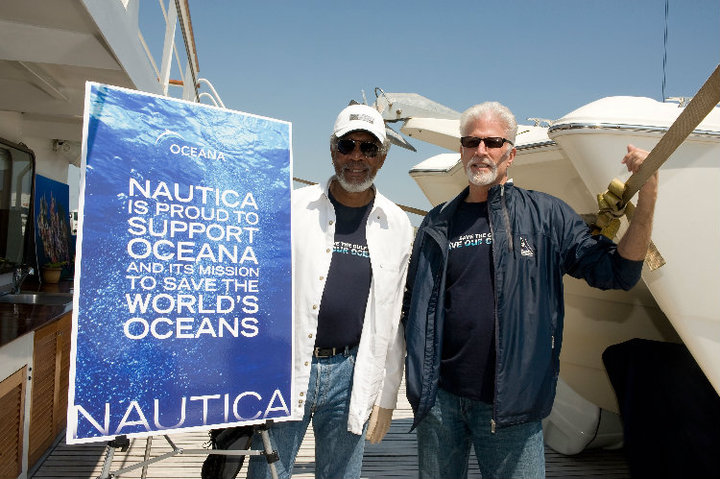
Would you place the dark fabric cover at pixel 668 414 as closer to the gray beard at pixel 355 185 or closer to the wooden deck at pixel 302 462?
the wooden deck at pixel 302 462

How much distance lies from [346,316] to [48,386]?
2.29 meters

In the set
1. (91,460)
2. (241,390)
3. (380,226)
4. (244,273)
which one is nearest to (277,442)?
(241,390)

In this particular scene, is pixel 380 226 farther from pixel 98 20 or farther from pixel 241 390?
pixel 98 20

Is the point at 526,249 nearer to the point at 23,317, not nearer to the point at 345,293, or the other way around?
the point at 345,293

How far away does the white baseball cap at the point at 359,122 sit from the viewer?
69.4 inches

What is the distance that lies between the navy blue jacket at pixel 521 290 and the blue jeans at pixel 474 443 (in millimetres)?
60

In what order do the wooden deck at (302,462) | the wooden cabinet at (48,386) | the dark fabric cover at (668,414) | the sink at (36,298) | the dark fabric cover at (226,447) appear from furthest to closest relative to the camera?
the sink at (36,298)
the wooden deck at (302,462)
the wooden cabinet at (48,386)
the dark fabric cover at (668,414)
the dark fabric cover at (226,447)

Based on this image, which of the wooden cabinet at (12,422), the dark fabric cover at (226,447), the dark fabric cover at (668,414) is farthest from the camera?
the dark fabric cover at (668,414)

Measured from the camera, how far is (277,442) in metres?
1.76

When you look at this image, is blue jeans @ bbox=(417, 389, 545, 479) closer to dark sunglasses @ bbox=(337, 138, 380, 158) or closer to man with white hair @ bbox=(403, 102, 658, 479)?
man with white hair @ bbox=(403, 102, 658, 479)

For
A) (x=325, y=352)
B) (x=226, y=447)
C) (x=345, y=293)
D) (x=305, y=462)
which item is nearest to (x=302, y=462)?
(x=305, y=462)

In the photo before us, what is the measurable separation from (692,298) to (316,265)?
1849 mm

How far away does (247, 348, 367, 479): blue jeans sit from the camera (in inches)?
68.1

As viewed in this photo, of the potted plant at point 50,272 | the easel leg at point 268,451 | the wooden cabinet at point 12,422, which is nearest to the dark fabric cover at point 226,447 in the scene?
the easel leg at point 268,451
